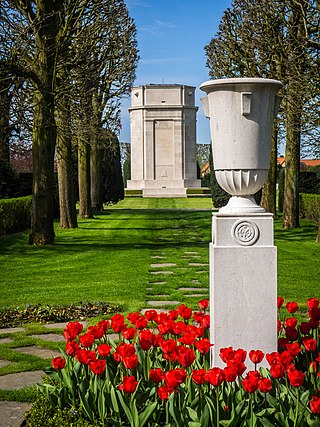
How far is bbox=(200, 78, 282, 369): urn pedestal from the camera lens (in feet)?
15.2

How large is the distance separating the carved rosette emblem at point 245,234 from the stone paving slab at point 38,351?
99.5 inches

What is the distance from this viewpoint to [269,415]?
3939 millimetres

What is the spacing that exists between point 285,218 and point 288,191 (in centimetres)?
100

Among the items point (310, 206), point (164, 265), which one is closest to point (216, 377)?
point (164, 265)

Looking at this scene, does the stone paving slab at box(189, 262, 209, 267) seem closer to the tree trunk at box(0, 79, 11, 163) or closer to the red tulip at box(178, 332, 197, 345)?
the tree trunk at box(0, 79, 11, 163)

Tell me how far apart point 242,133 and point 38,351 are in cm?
313

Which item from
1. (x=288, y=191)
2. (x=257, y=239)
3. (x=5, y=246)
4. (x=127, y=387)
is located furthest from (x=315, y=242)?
(x=127, y=387)

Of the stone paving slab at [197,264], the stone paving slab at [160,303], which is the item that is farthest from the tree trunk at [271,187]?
the stone paving slab at [160,303]

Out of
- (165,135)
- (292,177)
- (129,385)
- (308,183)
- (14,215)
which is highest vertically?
(165,135)

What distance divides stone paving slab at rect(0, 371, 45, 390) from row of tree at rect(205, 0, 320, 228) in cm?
995

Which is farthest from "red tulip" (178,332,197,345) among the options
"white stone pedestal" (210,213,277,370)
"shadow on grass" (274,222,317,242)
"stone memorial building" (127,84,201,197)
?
"stone memorial building" (127,84,201,197)

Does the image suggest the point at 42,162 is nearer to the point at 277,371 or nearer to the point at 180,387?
the point at 180,387

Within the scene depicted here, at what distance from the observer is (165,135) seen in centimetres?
5128

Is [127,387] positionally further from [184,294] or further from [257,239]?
[184,294]
